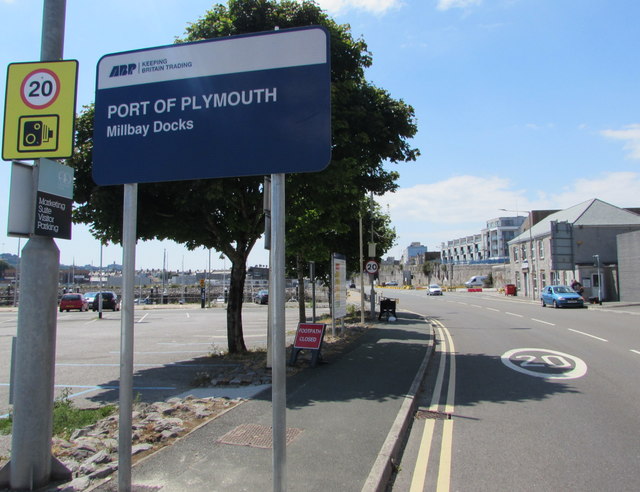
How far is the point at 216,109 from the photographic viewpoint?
3.25 m

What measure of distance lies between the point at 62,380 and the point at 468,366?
8.52m

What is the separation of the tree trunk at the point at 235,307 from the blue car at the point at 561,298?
1079 inches

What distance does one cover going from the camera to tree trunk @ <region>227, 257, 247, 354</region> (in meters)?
11.9

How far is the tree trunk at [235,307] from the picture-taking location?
11859 millimetres

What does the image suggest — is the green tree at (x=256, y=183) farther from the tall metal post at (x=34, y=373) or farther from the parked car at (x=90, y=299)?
the parked car at (x=90, y=299)

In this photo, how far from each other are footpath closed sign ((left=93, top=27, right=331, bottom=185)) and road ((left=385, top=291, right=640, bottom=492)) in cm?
326

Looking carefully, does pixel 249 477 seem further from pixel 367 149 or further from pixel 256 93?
pixel 367 149

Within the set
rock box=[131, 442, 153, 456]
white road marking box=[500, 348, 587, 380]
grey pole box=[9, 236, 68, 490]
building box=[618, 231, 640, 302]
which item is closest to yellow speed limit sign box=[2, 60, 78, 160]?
grey pole box=[9, 236, 68, 490]

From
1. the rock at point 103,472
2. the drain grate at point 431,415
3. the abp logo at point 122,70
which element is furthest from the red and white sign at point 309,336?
the abp logo at point 122,70

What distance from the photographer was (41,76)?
13.0ft

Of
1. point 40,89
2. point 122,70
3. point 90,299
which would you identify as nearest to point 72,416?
point 40,89

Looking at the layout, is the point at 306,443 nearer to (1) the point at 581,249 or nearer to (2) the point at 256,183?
(2) the point at 256,183

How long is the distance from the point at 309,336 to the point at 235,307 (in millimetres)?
2543

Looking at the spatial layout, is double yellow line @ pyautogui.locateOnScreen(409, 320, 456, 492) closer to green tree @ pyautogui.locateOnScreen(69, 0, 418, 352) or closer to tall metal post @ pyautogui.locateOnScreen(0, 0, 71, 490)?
tall metal post @ pyautogui.locateOnScreen(0, 0, 71, 490)
